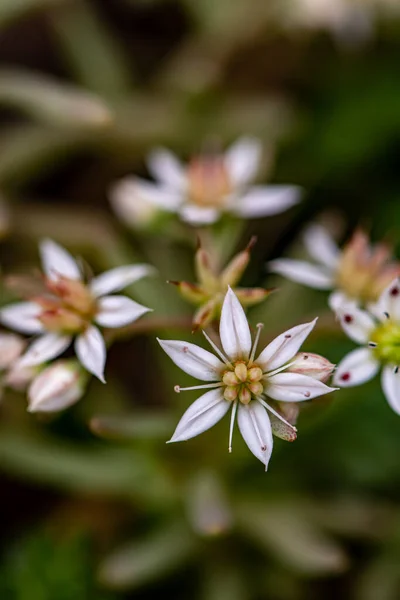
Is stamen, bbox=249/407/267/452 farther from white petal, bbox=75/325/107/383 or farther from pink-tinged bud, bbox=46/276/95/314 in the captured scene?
pink-tinged bud, bbox=46/276/95/314

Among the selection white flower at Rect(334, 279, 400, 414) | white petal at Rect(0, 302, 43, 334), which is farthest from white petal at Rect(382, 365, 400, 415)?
white petal at Rect(0, 302, 43, 334)

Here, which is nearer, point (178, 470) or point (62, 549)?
point (62, 549)

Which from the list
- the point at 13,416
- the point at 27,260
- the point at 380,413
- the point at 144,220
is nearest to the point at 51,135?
the point at 27,260

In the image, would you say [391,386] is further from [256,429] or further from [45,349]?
[45,349]

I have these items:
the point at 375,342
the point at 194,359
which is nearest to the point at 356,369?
the point at 375,342

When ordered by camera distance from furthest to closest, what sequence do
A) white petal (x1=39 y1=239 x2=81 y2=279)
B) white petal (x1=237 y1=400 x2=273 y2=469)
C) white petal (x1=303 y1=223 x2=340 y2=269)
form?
white petal (x1=303 y1=223 x2=340 y2=269)
white petal (x1=39 y1=239 x2=81 y2=279)
white petal (x1=237 y1=400 x2=273 y2=469)

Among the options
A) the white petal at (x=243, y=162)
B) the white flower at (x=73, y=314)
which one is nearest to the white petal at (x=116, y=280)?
the white flower at (x=73, y=314)

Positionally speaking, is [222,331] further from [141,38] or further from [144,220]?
[141,38]
